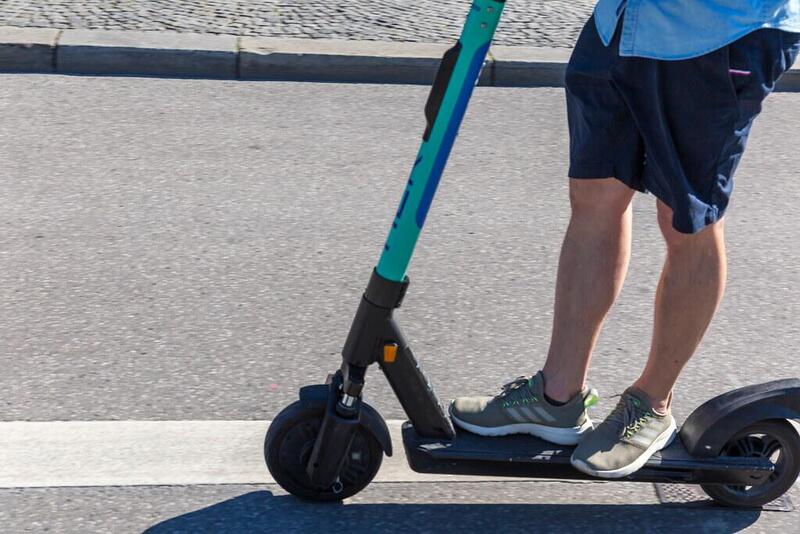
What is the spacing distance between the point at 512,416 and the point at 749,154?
10.4 feet

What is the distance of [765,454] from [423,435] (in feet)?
2.69

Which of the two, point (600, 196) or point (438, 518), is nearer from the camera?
point (600, 196)

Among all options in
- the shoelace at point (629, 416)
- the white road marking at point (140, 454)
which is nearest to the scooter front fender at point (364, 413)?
the white road marking at point (140, 454)

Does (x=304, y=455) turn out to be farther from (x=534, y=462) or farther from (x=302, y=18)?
(x=302, y=18)

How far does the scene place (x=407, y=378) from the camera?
9.32 ft

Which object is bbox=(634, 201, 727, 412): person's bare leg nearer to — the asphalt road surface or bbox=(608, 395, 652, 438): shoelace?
bbox=(608, 395, 652, 438): shoelace

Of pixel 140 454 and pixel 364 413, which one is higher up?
pixel 364 413

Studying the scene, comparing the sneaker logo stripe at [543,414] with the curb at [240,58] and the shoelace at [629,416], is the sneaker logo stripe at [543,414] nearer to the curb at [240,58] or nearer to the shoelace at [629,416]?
the shoelace at [629,416]

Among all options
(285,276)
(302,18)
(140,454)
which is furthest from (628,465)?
(302,18)

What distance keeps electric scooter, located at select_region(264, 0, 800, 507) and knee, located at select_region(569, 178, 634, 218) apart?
0.38 m

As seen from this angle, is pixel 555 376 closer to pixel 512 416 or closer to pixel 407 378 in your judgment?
pixel 512 416

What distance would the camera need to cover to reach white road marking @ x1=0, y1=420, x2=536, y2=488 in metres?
3.05

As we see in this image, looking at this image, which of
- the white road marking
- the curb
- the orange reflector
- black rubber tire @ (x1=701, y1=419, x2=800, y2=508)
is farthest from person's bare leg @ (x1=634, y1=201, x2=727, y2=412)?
the curb

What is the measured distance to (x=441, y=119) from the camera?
260 centimetres
